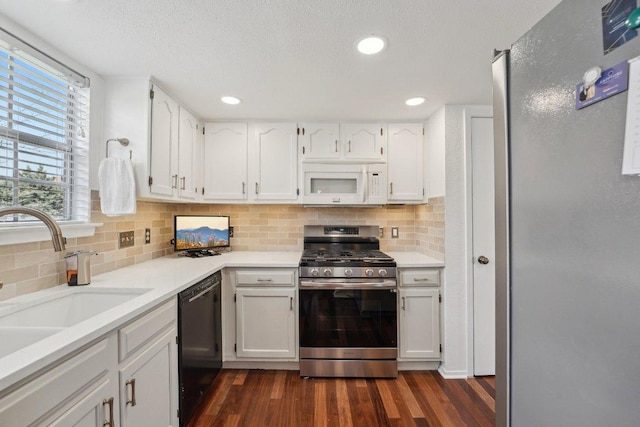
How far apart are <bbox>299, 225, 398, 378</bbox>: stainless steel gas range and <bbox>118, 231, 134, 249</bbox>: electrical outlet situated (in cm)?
131

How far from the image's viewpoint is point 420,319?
7.32 ft

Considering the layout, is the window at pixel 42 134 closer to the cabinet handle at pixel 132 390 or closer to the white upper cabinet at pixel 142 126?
the white upper cabinet at pixel 142 126

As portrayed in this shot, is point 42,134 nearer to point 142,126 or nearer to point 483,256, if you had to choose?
point 142,126

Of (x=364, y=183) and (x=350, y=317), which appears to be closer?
(x=350, y=317)

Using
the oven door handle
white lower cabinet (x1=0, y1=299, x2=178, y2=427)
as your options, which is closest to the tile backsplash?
the oven door handle

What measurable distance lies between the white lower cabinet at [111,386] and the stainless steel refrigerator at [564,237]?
4.37 ft

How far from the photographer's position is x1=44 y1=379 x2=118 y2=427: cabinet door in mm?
859

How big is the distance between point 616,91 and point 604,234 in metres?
0.26

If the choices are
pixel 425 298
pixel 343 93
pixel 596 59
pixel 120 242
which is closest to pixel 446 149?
pixel 343 93

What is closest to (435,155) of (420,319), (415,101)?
(415,101)

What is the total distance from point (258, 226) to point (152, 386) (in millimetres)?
1692

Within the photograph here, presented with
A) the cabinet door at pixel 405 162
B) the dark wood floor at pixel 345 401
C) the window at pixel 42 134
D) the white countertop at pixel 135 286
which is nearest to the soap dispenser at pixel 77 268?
the white countertop at pixel 135 286

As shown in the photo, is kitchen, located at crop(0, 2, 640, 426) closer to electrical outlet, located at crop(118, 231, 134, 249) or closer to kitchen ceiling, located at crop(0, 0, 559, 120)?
electrical outlet, located at crop(118, 231, 134, 249)

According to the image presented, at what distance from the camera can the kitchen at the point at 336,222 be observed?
1.51 metres
